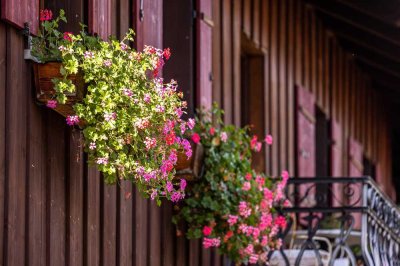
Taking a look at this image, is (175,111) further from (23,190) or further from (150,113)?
(23,190)

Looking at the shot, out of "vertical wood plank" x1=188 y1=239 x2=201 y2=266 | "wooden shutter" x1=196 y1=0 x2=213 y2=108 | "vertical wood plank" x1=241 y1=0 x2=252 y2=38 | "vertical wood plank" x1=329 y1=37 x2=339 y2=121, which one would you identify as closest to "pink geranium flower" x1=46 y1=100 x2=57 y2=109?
"wooden shutter" x1=196 y1=0 x2=213 y2=108

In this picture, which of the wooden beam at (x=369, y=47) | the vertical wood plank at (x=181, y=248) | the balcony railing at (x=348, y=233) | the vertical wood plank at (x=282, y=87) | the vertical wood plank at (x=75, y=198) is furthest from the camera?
the wooden beam at (x=369, y=47)

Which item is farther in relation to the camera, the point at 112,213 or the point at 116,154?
the point at 112,213

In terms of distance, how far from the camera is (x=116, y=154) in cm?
559

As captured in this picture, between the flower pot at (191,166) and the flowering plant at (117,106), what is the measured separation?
1.42 m

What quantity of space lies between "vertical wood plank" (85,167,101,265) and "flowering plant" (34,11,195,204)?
0.55m

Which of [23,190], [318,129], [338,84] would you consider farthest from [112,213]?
[338,84]

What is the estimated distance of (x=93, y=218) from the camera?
632cm

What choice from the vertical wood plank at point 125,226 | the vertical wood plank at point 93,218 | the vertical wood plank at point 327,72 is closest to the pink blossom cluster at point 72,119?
the vertical wood plank at point 93,218

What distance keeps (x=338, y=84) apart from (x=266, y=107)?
158 inches

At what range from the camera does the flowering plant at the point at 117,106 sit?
18.0 feet

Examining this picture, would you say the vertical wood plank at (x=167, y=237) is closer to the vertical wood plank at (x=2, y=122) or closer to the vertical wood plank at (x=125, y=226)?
the vertical wood plank at (x=125, y=226)

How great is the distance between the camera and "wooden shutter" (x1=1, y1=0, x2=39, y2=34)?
208 inches

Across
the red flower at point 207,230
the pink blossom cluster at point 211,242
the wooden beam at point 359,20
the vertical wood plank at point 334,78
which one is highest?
the wooden beam at point 359,20
